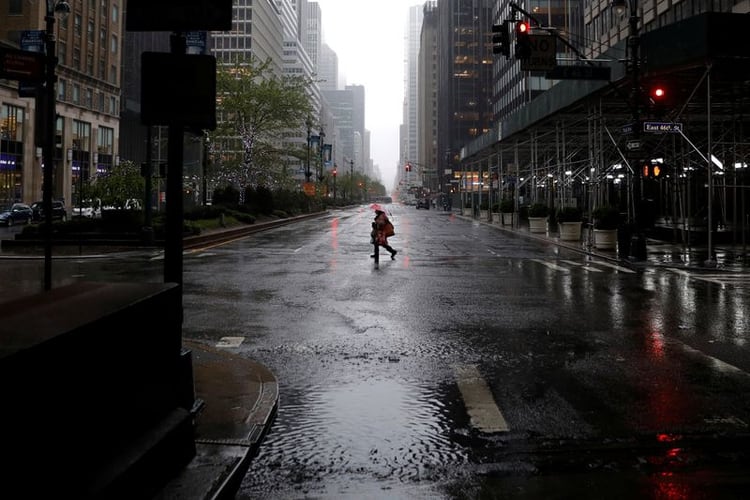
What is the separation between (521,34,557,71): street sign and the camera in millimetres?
18828

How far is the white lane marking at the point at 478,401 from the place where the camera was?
5.34 m

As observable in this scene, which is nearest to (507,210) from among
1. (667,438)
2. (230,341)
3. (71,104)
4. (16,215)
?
(16,215)

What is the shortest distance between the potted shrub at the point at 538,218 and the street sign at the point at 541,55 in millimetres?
17559

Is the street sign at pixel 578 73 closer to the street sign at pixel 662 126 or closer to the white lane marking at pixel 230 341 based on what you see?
the street sign at pixel 662 126

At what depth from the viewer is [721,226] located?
3122cm

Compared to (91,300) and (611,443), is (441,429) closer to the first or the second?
(611,443)

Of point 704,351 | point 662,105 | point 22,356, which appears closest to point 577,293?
point 704,351

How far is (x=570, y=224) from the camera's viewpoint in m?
29.5

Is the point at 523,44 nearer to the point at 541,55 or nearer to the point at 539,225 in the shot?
the point at 541,55

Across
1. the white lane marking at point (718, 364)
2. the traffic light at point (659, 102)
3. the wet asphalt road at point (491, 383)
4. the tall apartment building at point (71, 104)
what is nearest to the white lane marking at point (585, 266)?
the wet asphalt road at point (491, 383)

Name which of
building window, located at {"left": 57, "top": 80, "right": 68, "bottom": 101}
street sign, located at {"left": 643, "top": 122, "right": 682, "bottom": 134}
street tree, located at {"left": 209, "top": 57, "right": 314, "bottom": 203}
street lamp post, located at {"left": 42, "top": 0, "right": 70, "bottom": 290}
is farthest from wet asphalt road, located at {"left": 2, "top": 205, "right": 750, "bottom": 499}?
building window, located at {"left": 57, "top": 80, "right": 68, "bottom": 101}

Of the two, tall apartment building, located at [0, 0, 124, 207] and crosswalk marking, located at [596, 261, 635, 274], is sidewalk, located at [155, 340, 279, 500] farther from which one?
tall apartment building, located at [0, 0, 124, 207]

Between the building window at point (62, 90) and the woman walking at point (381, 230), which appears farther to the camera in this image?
the building window at point (62, 90)

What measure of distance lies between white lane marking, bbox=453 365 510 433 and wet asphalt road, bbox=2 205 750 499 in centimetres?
2
